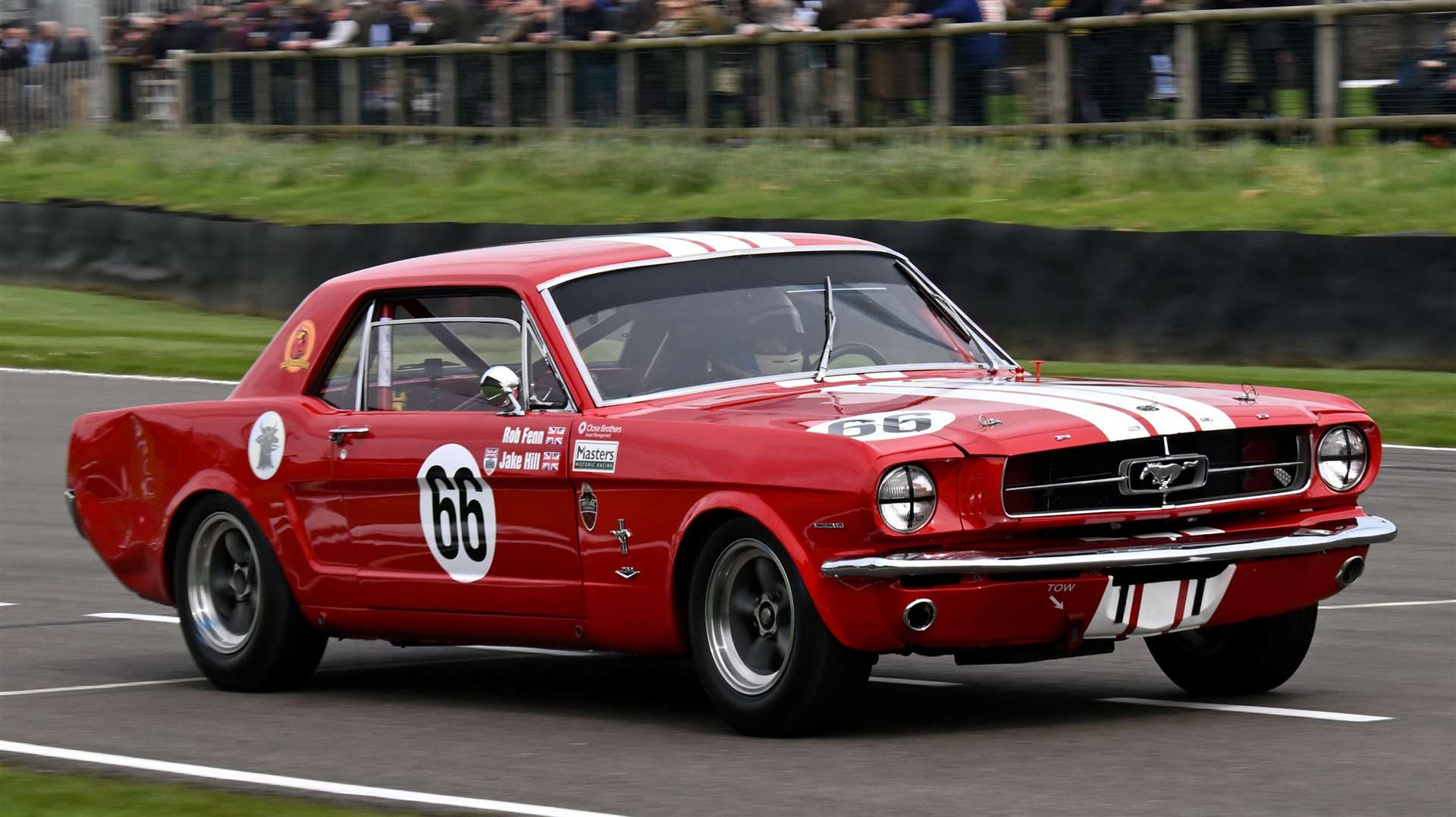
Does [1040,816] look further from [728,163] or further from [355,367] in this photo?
[728,163]

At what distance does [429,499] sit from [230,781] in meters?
1.36

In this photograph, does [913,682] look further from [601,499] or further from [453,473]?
[453,473]

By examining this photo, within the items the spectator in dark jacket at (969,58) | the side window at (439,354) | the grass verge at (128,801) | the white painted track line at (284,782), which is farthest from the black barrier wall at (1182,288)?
the grass verge at (128,801)

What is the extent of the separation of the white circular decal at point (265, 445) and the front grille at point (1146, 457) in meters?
2.75

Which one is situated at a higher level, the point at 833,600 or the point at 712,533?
the point at 712,533

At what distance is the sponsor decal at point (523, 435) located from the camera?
6.94 meters

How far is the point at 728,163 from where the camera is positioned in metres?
23.6

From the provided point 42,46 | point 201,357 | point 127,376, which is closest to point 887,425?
point 127,376

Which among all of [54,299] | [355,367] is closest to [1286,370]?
[355,367]

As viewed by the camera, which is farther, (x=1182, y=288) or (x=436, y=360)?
(x=1182, y=288)

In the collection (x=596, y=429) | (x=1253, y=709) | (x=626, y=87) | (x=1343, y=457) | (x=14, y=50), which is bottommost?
(x=1253, y=709)

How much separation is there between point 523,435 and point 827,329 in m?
1.03

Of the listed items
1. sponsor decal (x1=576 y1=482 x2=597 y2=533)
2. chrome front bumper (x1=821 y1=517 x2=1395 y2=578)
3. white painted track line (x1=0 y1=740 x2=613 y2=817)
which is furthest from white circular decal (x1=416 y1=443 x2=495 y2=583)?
chrome front bumper (x1=821 y1=517 x2=1395 y2=578)

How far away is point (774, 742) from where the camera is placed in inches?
249
